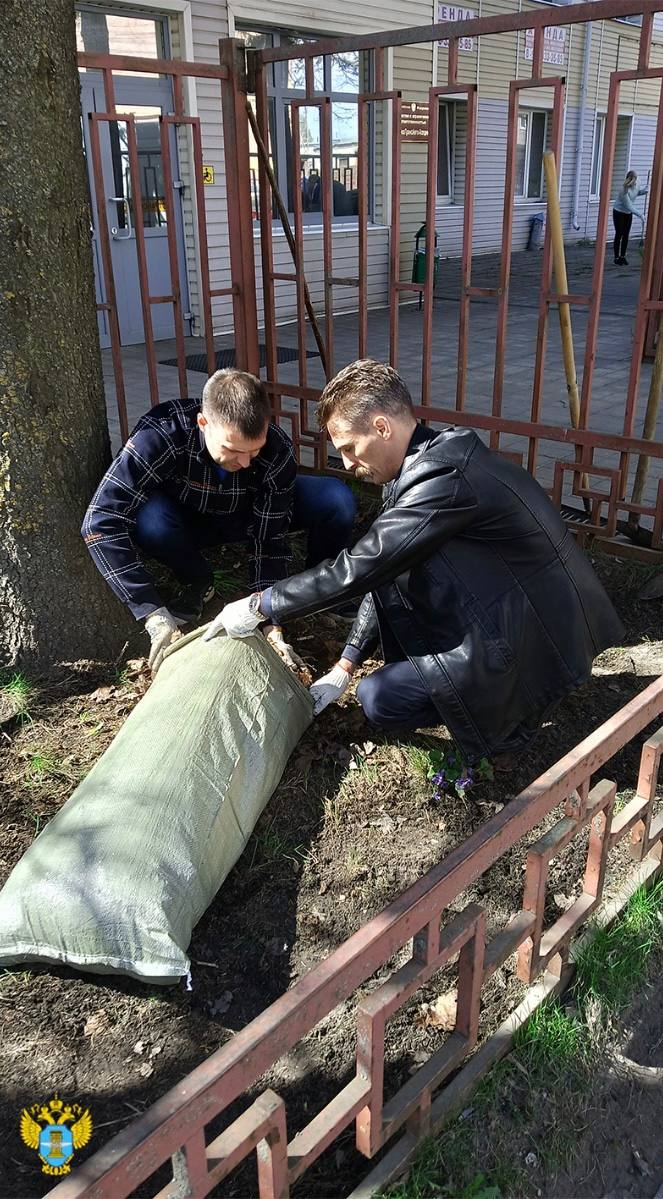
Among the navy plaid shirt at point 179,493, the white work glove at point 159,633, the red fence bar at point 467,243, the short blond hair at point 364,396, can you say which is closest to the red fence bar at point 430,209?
the red fence bar at point 467,243

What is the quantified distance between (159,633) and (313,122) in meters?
11.0

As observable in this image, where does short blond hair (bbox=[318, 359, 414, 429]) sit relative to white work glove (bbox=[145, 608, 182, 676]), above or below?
above

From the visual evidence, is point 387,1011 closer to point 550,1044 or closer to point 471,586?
point 550,1044

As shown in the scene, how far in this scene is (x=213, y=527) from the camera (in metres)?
3.55

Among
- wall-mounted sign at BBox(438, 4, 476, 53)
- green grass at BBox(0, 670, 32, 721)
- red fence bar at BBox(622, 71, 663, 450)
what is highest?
wall-mounted sign at BBox(438, 4, 476, 53)

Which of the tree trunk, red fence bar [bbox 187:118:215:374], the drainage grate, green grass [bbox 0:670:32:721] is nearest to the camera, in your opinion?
the tree trunk

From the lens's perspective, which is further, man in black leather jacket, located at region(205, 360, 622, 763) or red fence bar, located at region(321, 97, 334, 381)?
red fence bar, located at region(321, 97, 334, 381)

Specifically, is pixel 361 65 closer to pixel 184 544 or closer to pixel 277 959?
pixel 184 544

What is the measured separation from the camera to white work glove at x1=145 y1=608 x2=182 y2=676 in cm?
289

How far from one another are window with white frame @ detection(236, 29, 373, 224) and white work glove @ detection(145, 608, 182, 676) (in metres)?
8.66

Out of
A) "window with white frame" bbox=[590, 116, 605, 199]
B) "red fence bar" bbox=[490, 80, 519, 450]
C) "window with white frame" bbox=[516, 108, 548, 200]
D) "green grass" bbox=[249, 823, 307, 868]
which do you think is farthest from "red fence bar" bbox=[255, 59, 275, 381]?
"window with white frame" bbox=[590, 116, 605, 199]

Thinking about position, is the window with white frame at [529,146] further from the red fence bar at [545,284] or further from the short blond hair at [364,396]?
the short blond hair at [364,396]

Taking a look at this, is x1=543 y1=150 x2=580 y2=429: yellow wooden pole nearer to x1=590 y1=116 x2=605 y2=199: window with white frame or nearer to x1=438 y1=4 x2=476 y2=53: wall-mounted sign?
x1=438 y1=4 x2=476 y2=53: wall-mounted sign

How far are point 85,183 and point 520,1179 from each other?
3091 mm
